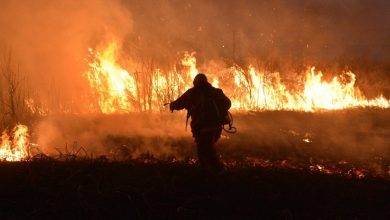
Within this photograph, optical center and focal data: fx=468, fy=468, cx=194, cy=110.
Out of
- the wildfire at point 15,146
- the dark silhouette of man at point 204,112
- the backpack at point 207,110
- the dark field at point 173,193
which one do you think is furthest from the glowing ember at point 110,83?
the backpack at point 207,110

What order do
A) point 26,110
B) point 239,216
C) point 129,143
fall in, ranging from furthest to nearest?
1. point 26,110
2. point 129,143
3. point 239,216

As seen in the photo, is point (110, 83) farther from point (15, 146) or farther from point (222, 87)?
point (15, 146)

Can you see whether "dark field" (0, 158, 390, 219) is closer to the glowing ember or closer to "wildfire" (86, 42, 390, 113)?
"wildfire" (86, 42, 390, 113)

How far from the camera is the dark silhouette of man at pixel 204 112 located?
9.10 meters

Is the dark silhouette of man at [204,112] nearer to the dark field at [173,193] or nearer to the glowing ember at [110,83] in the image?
the dark field at [173,193]

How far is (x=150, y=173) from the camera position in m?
9.87

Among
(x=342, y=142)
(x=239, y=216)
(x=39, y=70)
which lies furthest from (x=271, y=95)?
(x=239, y=216)

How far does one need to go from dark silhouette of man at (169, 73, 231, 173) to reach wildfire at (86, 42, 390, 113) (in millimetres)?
12363

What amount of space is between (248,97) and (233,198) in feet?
51.5

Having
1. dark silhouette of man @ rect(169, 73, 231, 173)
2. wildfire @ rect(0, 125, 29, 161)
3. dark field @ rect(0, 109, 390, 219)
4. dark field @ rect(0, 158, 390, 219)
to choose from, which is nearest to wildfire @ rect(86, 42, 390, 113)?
wildfire @ rect(0, 125, 29, 161)

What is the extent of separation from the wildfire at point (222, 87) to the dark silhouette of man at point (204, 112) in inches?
487

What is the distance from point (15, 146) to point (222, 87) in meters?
12.0

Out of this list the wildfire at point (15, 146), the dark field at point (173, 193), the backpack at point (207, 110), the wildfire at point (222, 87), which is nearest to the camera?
the dark field at point (173, 193)

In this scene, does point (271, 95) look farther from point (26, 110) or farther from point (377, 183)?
point (377, 183)
